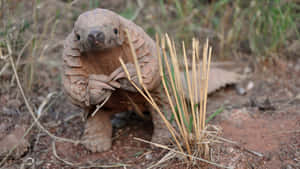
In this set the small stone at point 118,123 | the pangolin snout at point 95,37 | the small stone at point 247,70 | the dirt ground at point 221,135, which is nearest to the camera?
the pangolin snout at point 95,37

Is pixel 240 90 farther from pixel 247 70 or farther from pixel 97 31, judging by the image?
pixel 97 31

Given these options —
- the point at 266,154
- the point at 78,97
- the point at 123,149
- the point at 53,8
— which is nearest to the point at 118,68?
the point at 78,97

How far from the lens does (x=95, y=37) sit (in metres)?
1.78

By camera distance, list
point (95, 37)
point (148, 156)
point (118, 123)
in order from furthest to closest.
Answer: point (118, 123) < point (148, 156) < point (95, 37)

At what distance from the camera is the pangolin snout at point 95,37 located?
5.85ft

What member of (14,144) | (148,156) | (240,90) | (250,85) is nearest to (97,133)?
(148,156)

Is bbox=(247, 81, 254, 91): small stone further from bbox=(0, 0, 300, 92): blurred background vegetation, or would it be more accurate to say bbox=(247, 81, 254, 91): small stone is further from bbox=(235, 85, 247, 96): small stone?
bbox=(0, 0, 300, 92): blurred background vegetation

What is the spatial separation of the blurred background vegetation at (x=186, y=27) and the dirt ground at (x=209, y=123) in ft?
0.56

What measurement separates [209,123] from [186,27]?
167 cm

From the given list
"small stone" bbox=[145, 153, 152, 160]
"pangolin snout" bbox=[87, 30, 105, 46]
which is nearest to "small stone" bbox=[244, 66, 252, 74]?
"small stone" bbox=[145, 153, 152, 160]

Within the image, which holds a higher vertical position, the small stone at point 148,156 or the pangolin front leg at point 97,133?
the pangolin front leg at point 97,133

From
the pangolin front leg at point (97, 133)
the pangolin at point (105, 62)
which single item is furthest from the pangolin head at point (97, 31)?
the pangolin front leg at point (97, 133)

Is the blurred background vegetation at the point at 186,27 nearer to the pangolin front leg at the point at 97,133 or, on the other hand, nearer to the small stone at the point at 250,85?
the small stone at the point at 250,85

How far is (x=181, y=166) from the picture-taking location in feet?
6.59
